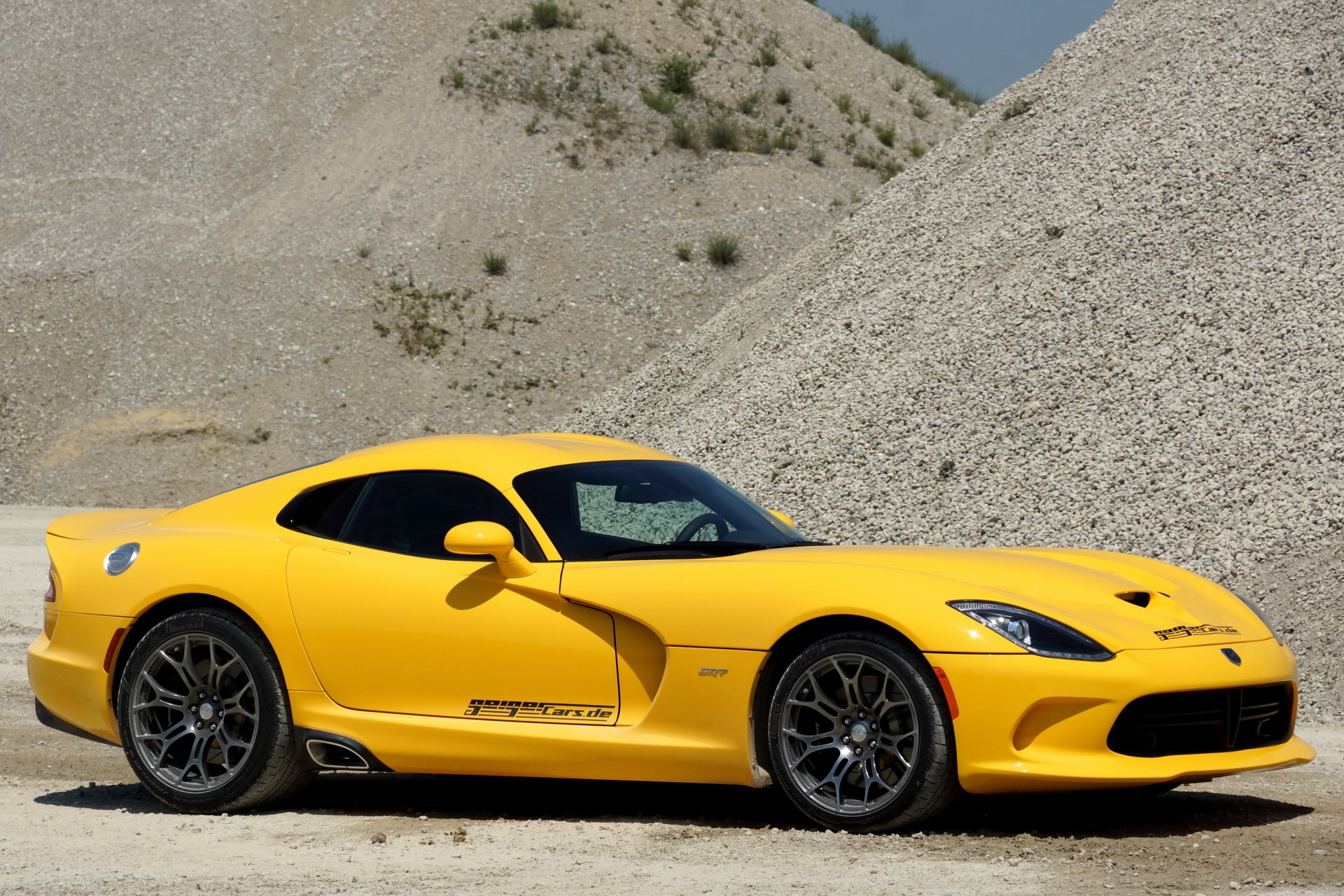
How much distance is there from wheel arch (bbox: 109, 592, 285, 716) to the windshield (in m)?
1.30

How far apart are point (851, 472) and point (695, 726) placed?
9.59 meters

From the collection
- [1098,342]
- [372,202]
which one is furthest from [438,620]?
[372,202]

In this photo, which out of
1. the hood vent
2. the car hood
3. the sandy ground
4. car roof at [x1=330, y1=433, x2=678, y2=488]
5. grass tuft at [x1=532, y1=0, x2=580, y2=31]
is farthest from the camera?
grass tuft at [x1=532, y1=0, x2=580, y2=31]

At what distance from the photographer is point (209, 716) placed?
5.66 meters

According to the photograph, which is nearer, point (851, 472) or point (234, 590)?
point (234, 590)

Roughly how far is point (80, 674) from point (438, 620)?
64.9 inches

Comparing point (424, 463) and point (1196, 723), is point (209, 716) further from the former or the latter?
point (1196, 723)

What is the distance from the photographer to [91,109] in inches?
1528

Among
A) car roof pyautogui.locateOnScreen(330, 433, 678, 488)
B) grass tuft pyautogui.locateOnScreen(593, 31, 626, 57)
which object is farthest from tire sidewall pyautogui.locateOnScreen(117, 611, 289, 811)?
grass tuft pyautogui.locateOnScreen(593, 31, 626, 57)

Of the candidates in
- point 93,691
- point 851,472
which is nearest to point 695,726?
point 93,691

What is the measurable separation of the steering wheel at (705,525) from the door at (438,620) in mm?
647

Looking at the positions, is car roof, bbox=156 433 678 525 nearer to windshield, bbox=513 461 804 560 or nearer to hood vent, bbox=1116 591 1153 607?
windshield, bbox=513 461 804 560

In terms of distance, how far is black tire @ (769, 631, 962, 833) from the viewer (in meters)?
4.66

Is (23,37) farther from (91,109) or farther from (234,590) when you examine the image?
(234,590)
